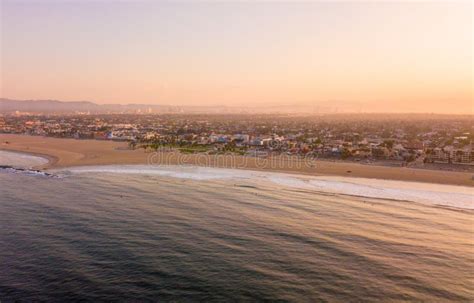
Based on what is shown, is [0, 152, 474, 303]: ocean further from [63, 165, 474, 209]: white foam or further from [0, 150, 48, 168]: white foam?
[0, 150, 48, 168]: white foam

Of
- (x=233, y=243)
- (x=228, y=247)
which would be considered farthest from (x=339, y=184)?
(x=228, y=247)

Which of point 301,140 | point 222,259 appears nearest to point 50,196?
point 222,259

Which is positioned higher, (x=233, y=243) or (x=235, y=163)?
(x=235, y=163)

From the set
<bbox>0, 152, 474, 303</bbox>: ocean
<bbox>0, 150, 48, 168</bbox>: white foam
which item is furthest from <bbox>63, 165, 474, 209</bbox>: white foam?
<bbox>0, 150, 48, 168</bbox>: white foam

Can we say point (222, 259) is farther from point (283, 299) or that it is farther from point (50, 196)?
point (50, 196)

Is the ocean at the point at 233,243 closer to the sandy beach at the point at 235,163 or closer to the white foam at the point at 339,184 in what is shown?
the white foam at the point at 339,184

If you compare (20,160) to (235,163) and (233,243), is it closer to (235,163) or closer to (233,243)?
(235,163)
